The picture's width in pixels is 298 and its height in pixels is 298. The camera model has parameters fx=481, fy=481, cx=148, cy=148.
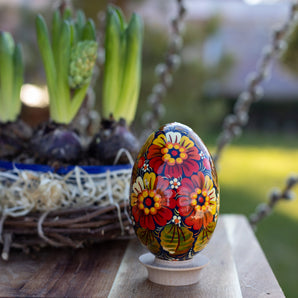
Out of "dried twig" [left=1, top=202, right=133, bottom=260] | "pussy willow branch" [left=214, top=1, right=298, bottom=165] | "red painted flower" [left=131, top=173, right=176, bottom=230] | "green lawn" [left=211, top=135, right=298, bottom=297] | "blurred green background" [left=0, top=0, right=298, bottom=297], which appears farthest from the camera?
"blurred green background" [left=0, top=0, right=298, bottom=297]

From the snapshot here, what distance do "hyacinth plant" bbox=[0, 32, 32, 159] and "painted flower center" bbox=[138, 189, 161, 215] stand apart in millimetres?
292

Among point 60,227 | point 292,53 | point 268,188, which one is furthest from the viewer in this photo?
point 268,188

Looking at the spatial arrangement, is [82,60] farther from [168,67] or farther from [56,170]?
[168,67]

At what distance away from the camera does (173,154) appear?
58 cm

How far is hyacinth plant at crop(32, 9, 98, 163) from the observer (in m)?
0.74

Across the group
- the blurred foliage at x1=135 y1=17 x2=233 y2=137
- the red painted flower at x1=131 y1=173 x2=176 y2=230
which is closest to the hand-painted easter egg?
the red painted flower at x1=131 y1=173 x2=176 y2=230

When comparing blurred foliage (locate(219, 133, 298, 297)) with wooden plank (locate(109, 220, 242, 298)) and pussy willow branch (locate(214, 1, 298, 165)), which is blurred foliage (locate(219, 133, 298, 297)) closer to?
pussy willow branch (locate(214, 1, 298, 165))

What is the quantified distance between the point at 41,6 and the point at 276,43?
10.1 feet

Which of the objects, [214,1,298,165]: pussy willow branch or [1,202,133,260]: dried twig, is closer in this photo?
[1,202,133,260]: dried twig

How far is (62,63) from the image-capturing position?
75cm

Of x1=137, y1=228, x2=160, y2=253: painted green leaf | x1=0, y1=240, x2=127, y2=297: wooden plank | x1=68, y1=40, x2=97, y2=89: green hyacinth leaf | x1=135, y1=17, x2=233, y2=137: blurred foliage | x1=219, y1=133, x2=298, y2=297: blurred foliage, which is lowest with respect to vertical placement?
x1=219, y1=133, x2=298, y2=297: blurred foliage

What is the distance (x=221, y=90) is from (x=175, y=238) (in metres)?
5.17

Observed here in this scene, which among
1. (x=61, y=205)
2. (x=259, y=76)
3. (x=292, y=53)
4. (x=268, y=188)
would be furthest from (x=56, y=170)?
(x=268, y=188)

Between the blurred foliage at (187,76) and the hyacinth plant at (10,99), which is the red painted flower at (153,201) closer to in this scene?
the hyacinth plant at (10,99)
